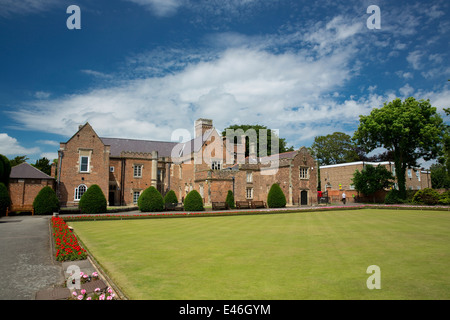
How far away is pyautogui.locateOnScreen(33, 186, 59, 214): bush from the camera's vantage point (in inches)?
1083

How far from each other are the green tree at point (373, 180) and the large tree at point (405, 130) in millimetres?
2877

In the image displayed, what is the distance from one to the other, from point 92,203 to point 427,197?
37937 millimetres

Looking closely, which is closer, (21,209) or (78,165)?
(21,209)

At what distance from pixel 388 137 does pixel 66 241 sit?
42192 mm

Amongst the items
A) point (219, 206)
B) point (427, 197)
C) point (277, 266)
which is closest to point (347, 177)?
point (427, 197)

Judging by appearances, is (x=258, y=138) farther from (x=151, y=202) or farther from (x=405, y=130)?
(x=151, y=202)

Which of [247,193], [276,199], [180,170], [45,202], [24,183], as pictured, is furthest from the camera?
[180,170]

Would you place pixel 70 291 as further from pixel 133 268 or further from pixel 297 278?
pixel 297 278

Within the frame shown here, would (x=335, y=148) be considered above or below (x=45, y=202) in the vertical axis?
above

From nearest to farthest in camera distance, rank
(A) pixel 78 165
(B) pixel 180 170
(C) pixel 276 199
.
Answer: (C) pixel 276 199, (A) pixel 78 165, (B) pixel 180 170

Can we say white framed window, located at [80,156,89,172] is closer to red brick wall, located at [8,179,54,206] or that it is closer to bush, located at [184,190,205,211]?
red brick wall, located at [8,179,54,206]

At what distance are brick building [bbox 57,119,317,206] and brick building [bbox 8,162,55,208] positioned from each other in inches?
130

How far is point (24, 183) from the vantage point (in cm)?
3238
